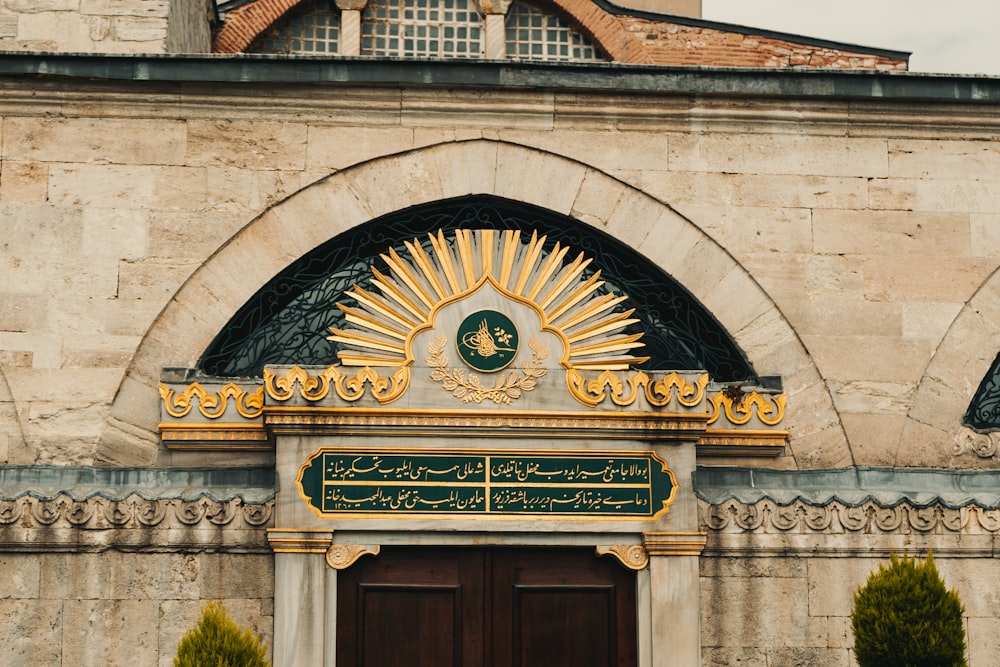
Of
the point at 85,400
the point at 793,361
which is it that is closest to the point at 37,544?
the point at 85,400

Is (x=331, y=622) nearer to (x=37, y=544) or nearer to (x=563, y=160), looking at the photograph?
(x=37, y=544)

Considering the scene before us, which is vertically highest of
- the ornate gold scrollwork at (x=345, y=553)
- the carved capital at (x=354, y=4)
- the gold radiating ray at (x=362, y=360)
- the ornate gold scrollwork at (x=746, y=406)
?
the carved capital at (x=354, y=4)

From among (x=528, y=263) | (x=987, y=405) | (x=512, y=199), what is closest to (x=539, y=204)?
(x=512, y=199)

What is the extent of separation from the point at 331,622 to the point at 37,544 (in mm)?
1863

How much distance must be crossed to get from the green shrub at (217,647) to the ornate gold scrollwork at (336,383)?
1538 mm

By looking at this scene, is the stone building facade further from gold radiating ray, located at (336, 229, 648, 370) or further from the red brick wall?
the red brick wall

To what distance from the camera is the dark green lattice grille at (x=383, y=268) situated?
10.8 meters

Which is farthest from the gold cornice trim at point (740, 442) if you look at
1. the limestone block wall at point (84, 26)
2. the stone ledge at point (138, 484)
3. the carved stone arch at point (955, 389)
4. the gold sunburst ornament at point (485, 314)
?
the limestone block wall at point (84, 26)

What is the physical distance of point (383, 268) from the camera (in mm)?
10961

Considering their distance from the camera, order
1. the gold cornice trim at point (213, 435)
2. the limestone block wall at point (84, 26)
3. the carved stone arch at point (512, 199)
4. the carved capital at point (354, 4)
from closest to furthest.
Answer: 1. the gold cornice trim at point (213, 435)
2. the carved stone arch at point (512, 199)
3. the limestone block wall at point (84, 26)
4. the carved capital at point (354, 4)

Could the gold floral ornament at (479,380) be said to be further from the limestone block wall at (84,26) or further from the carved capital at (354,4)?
the carved capital at (354,4)

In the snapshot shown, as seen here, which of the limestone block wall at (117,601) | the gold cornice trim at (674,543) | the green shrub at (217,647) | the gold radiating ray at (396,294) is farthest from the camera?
the gold radiating ray at (396,294)

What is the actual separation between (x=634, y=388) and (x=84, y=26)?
523cm

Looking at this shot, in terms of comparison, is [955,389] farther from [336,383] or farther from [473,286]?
[336,383]
